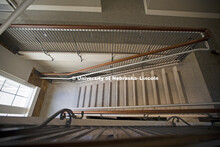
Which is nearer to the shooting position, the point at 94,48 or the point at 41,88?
the point at 94,48

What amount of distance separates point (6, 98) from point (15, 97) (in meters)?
0.24

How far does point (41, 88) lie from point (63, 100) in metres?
0.89

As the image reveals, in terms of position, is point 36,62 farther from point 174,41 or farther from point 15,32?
point 174,41

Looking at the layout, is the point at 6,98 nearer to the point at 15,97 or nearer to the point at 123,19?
the point at 15,97

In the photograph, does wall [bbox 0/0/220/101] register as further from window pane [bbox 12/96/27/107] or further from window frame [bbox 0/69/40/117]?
window pane [bbox 12/96/27/107]

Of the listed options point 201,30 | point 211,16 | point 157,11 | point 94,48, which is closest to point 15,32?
point 94,48

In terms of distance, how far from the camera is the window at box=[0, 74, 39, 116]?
84.8 inches

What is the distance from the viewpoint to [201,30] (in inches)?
67.6

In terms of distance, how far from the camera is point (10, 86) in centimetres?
235

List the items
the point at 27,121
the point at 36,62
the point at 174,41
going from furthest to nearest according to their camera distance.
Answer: the point at 36,62 → the point at 174,41 → the point at 27,121

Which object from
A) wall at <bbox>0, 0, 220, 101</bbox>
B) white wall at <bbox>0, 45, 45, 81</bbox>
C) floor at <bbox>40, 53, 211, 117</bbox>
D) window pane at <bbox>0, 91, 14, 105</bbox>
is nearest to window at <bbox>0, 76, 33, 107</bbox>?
window pane at <bbox>0, 91, 14, 105</bbox>

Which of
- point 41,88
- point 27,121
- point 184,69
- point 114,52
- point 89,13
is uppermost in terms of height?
point 89,13

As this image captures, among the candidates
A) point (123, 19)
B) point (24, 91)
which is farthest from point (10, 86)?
point (123, 19)

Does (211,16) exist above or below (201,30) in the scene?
above
